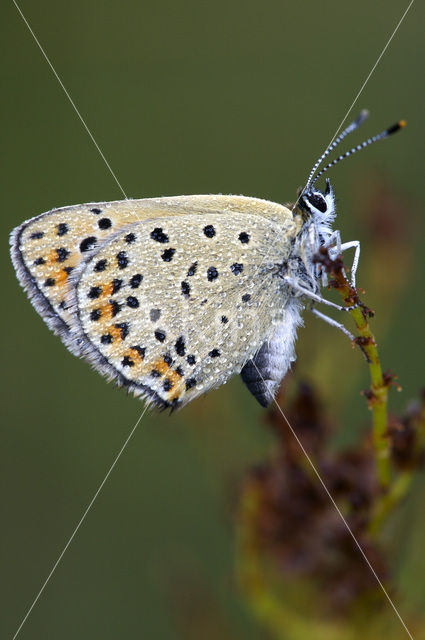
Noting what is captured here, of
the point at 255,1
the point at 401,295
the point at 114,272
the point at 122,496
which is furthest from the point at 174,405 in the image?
the point at 255,1

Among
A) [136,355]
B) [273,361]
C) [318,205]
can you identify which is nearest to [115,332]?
[136,355]

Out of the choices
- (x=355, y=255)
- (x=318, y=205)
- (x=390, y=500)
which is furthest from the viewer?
(x=318, y=205)

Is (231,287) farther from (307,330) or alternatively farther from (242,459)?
(242,459)

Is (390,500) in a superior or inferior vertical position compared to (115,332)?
inferior

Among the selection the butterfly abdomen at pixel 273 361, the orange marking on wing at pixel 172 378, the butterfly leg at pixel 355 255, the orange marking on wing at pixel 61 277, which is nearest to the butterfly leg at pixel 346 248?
the butterfly leg at pixel 355 255

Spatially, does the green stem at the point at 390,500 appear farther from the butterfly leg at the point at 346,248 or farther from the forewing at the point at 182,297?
the forewing at the point at 182,297

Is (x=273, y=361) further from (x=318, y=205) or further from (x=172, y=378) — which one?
(x=318, y=205)
